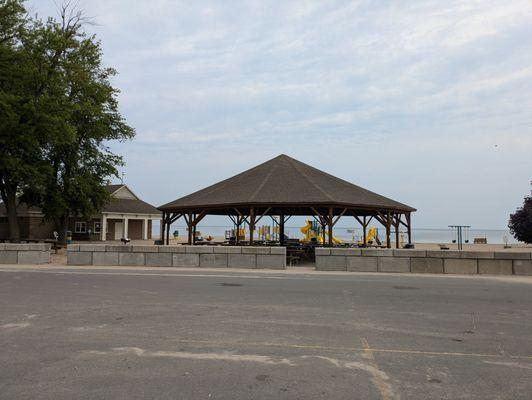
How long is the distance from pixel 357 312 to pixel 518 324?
2779 millimetres

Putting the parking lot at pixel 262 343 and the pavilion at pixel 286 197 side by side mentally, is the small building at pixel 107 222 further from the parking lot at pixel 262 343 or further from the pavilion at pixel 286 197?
the parking lot at pixel 262 343

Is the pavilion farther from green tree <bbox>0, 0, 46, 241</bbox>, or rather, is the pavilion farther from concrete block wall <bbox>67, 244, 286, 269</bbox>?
green tree <bbox>0, 0, 46, 241</bbox>

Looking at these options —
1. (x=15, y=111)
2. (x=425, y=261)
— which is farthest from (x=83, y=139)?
(x=425, y=261)

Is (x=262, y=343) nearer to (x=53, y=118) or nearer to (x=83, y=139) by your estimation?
(x=53, y=118)

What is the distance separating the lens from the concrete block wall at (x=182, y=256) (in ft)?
62.1

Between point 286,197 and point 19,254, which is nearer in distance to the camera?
point 19,254

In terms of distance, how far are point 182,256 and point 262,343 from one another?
43.9ft

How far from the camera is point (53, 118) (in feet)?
96.5

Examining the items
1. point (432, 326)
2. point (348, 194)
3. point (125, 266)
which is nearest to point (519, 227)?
point (348, 194)

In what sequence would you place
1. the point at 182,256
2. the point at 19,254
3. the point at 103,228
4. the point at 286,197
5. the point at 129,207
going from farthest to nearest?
the point at 129,207, the point at 103,228, the point at 286,197, the point at 19,254, the point at 182,256

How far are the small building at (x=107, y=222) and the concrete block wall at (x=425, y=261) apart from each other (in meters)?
31.3

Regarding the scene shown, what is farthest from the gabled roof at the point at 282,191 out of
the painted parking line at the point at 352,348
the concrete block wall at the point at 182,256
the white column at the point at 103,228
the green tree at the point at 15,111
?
the white column at the point at 103,228

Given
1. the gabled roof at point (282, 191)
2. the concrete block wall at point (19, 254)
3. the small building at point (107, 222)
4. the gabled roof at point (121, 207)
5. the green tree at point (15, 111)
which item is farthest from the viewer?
the gabled roof at point (121, 207)

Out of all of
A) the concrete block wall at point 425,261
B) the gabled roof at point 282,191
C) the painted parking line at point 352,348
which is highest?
the gabled roof at point 282,191
